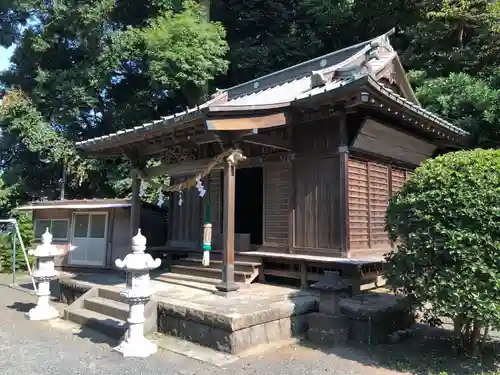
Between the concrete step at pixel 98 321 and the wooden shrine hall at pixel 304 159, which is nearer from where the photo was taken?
the concrete step at pixel 98 321

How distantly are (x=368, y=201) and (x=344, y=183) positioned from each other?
94 cm

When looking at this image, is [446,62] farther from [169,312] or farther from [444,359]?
[169,312]

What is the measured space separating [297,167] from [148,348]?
4.20 metres

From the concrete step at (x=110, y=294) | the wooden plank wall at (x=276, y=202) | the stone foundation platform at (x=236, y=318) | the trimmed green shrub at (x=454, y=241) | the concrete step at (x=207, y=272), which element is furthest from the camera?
the wooden plank wall at (x=276, y=202)

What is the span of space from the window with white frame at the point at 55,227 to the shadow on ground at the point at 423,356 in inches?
427

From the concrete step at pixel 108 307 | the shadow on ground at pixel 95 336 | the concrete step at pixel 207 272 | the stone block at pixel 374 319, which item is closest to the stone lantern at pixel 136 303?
the shadow on ground at pixel 95 336

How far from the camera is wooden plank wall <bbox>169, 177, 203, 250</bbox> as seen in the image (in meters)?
9.70

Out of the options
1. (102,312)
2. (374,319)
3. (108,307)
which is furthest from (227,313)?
(102,312)

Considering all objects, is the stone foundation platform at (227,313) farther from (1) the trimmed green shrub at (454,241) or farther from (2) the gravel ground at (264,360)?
(1) the trimmed green shrub at (454,241)

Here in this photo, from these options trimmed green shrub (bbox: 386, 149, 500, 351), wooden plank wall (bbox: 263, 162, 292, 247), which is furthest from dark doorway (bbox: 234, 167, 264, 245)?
trimmed green shrub (bbox: 386, 149, 500, 351)

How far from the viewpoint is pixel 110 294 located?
7.27m

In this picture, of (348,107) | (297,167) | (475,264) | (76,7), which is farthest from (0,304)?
(76,7)

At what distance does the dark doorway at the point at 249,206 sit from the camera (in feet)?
36.4

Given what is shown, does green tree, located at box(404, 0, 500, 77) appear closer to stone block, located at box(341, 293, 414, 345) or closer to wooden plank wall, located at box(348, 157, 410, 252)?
wooden plank wall, located at box(348, 157, 410, 252)
